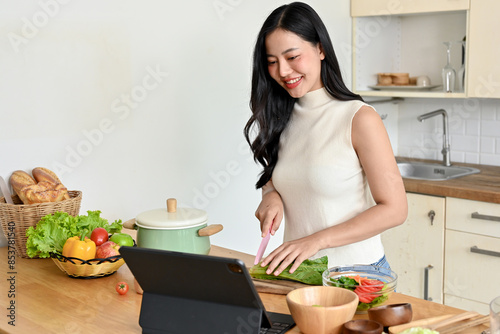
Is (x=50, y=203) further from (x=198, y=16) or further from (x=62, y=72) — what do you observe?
(x=198, y=16)

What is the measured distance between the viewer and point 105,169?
246 cm

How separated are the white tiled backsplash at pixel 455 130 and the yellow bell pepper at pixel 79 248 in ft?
7.70

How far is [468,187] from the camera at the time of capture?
114 inches

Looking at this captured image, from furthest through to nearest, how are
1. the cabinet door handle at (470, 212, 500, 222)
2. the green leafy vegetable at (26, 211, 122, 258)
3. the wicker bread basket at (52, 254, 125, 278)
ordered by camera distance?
the cabinet door handle at (470, 212, 500, 222) < the green leafy vegetable at (26, 211, 122, 258) < the wicker bread basket at (52, 254, 125, 278)

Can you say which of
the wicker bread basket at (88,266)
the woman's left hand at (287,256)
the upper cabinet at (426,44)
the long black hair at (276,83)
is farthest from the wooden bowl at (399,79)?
the wicker bread basket at (88,266)

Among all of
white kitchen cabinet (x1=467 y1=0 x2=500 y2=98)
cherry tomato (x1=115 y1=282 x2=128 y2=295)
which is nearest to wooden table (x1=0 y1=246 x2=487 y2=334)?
cherry tomato (x1=115 y1=282 x2=128 y2=295)

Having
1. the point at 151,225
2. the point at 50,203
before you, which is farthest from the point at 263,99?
the point at 50,203

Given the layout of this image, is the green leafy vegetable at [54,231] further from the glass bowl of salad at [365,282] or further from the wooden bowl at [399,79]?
the wooden bowl at [399,79]

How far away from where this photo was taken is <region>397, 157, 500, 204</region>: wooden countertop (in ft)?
9.25

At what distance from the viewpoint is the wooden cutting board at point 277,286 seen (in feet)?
5.24

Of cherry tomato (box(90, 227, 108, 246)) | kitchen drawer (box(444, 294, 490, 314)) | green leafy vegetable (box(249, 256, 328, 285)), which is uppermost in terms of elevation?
cherry tomato (box(90, 227, 108, 246))

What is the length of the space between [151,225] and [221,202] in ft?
4.07

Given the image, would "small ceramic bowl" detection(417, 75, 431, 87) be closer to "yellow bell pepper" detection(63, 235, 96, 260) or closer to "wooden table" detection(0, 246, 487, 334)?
"wooden table" detection(0, 246, 487, 334)

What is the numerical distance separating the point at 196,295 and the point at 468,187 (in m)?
1.94
